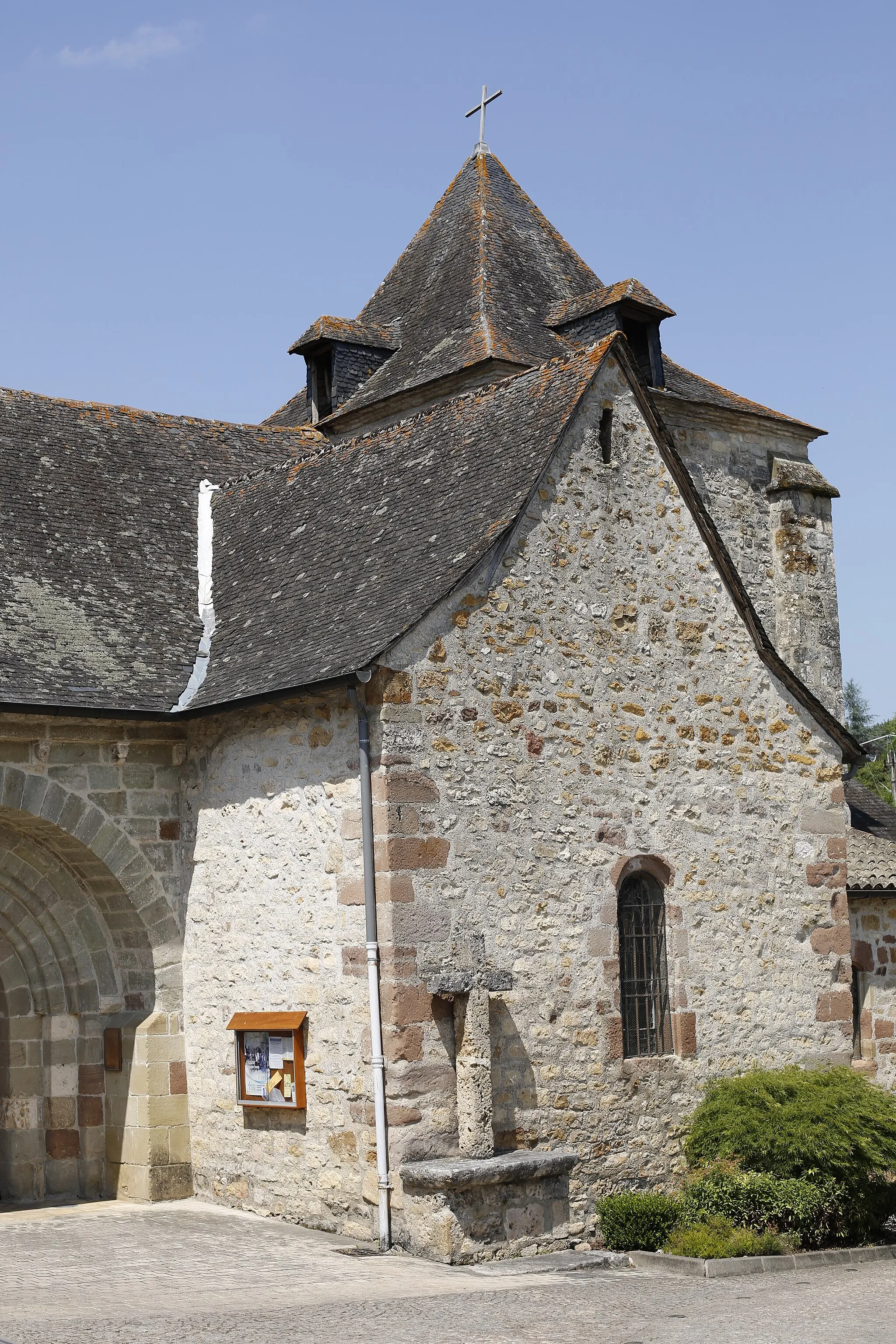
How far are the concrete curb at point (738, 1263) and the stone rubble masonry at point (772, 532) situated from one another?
918cm

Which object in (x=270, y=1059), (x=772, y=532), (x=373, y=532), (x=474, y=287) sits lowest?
(x=270, y=1059)

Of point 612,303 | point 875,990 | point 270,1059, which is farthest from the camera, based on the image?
point 612,303

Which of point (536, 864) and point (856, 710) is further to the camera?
point (856, 710)

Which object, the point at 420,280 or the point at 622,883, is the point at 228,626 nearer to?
the point at 622,883

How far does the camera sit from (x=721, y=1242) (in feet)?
35.0

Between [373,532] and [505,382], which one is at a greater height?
[505,382]

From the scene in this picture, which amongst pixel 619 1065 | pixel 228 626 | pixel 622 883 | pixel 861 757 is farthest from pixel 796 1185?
pixel 228 626

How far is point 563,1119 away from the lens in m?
11.3

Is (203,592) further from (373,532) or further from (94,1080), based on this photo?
(94,1080)

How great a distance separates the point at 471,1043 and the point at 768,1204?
7.58 feet

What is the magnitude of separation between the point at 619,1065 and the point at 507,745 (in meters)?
2.43

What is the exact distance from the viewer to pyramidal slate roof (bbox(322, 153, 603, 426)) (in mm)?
18750

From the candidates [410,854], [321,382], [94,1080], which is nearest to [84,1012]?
[94,1080]

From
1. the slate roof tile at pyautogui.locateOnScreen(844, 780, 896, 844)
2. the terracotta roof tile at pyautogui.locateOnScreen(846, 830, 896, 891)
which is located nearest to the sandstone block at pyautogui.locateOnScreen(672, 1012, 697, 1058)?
the terracotta roof tile at pyautogui.locateOnScreen(846, 830, 896, 891)
